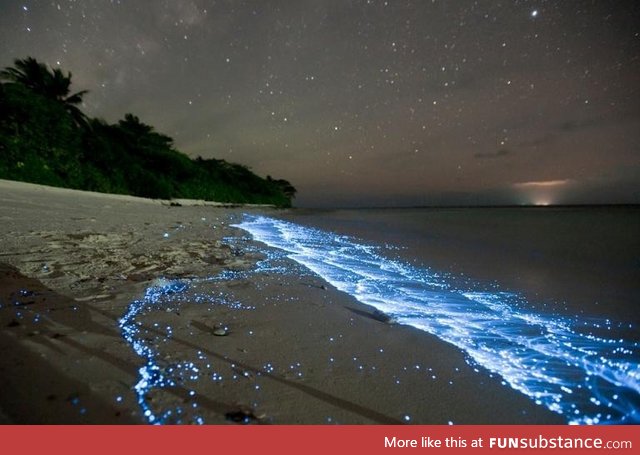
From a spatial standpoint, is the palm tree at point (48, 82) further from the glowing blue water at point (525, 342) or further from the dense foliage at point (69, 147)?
the glowing blue water at point (525, 342)

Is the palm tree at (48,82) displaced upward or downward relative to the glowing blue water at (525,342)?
upward

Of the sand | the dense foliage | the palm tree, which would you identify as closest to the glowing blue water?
the sand

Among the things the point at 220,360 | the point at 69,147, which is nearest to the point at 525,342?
the point at 220,360

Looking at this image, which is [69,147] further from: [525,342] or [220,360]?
[525,342]

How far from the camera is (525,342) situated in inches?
85.1

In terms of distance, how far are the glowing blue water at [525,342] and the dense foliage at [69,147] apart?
17369mm

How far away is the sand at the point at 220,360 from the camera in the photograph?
1.21 metres

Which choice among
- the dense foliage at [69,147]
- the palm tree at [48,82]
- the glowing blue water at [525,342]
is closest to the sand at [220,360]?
the glowing blue water at [525,342]

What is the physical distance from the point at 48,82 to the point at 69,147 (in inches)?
224

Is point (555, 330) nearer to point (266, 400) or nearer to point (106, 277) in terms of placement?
point (266, 400)

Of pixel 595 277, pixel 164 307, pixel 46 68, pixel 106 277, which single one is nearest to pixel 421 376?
pixel 164 307

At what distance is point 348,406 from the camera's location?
1.30 metres

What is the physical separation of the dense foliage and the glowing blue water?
57.0 feet

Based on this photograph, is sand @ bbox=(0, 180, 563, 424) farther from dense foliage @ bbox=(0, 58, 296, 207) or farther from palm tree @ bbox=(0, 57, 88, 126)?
palm tree @ bbox=(0, 57, 88, 126)
